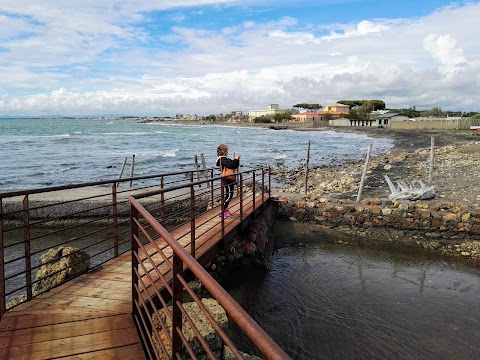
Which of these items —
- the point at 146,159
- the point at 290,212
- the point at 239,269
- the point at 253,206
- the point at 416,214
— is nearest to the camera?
the point at 239,269

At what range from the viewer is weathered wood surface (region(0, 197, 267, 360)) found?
2985 mm

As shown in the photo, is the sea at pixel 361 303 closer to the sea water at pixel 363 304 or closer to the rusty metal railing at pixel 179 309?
the sea water at pixel 363 304

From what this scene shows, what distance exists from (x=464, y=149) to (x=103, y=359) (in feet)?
95.3

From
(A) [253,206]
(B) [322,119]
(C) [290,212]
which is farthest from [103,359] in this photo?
(B) [322,119]

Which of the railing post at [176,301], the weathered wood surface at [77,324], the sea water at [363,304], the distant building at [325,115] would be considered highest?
the distant building at [325,115]

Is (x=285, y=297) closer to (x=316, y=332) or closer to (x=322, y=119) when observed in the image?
(x=316, y=332)

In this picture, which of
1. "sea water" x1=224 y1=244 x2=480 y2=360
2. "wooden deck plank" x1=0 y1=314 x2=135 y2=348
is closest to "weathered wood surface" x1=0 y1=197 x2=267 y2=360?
"wooden deck plank" x1=0 y1=314 x2=135 y2=348

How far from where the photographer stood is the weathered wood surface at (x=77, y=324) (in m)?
2.98

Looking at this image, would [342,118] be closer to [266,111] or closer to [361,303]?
[266,111]

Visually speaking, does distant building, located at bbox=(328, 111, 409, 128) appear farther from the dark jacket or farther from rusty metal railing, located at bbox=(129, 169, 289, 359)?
rusty metal railing, located at bbox=(129, 169, 289, 359)

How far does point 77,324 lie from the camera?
11.1ft

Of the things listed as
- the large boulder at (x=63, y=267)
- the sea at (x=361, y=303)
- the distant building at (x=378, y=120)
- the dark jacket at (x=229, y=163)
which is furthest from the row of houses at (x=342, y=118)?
the large boulder at (x=63, y=267)

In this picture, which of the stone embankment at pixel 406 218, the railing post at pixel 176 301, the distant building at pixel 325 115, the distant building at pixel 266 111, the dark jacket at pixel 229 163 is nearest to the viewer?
the railing post at pixel 176 301

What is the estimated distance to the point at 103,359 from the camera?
2.90 m
